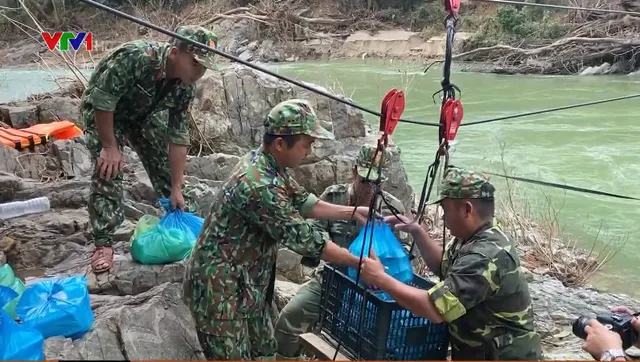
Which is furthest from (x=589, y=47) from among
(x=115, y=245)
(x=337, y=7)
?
(x=115, y=245)

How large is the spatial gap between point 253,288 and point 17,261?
95.9 inches

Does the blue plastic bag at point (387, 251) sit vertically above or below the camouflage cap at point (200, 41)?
below

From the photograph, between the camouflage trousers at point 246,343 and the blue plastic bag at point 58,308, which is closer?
the camouflage trousers at point 246,343

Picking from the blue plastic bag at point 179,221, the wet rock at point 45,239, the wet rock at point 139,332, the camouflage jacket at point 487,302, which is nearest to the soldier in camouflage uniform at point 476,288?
the camouflage jacket at point 487,302

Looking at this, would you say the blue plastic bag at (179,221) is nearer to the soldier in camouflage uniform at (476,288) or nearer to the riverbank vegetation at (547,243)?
the soldier in camouflage uniform at (476,288)

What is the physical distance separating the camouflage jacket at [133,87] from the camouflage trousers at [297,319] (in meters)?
1.17

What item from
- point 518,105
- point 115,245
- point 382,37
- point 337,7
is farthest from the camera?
point 337,7

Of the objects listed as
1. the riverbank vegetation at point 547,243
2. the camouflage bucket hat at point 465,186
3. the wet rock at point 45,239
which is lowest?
the riverbank vegetation at point 547,243

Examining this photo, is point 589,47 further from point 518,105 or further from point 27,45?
point 27,45

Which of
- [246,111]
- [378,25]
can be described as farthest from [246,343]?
[378,25]

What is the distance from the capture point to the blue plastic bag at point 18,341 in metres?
2.96

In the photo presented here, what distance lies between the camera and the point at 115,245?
466 cm

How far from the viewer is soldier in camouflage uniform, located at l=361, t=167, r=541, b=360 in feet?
8.55

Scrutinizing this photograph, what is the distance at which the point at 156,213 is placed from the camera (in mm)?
5531
